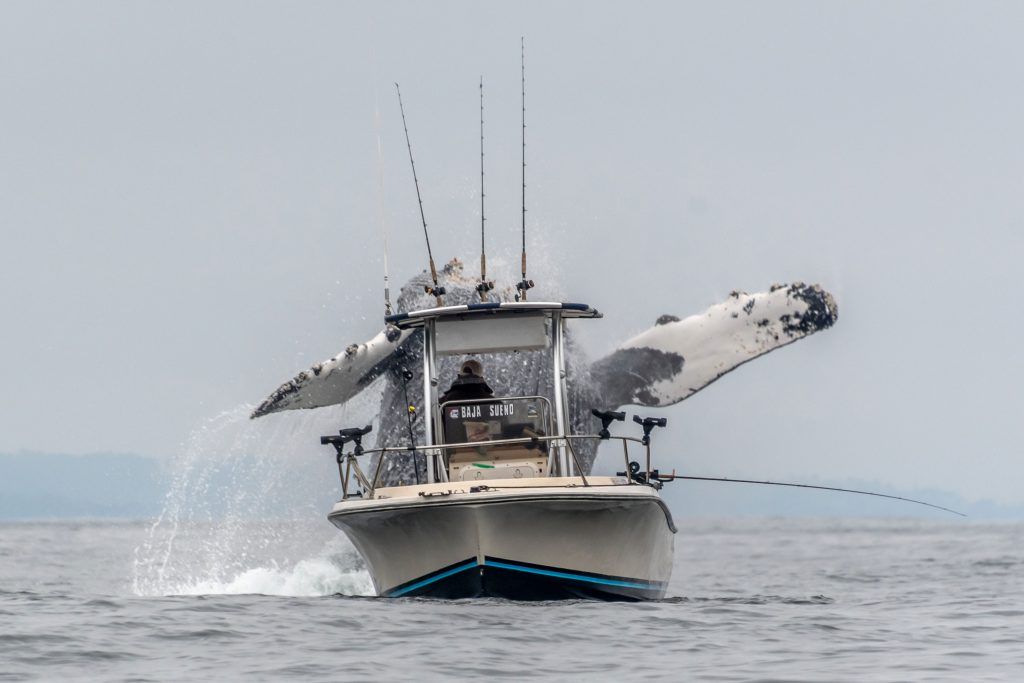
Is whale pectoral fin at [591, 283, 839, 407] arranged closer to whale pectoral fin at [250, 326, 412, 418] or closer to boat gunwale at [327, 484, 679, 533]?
whale pectoral fin at [250, 326, 412, 418]

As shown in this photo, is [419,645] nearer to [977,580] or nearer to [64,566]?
[977,580]

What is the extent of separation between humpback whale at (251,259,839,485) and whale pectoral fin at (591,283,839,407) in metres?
0.01

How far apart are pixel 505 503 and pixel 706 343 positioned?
6.57m

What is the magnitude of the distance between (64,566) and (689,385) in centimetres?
1788

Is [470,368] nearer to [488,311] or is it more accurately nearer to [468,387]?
[468,387]

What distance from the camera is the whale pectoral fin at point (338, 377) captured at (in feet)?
60.3

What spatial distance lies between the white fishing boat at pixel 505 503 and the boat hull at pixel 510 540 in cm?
1

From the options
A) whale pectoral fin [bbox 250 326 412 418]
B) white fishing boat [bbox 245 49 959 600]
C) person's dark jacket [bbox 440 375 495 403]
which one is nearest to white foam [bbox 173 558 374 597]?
white fishing boat [bbox 245 49 959 600]

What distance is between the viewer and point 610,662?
11.4 metres

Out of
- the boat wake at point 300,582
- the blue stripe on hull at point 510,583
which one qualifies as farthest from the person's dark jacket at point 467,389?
the boat wake at point 300,582

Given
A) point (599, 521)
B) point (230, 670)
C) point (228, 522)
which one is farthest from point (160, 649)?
point (228, 522)

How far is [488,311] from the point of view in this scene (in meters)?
16.1

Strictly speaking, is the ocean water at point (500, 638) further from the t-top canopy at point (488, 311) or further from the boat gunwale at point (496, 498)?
the t-top canopy at point (488, 311)

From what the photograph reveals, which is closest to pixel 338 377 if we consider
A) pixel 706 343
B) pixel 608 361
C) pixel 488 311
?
pixel 488 311
